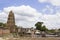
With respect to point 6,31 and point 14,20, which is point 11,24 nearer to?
point 14,20

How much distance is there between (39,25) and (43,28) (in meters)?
2.41

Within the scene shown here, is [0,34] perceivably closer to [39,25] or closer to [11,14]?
[11,14]

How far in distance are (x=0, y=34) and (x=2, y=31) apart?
1787 millimetres

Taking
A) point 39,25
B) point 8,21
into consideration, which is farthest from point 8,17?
point 39,25

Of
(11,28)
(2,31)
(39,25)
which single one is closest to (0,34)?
(2,31)

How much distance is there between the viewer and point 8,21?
200ft

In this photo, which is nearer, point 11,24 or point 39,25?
point 11,24

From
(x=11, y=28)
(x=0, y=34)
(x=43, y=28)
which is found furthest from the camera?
(x=43, y=28)

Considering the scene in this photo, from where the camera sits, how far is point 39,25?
84188 mm

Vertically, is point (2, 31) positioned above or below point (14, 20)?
below

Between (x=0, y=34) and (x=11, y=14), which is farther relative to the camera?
(x=11, y=14)

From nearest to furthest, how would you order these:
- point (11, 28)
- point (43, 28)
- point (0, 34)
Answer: point (0, 34), point (11, 28), point (43, 28)

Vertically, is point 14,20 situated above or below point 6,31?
above

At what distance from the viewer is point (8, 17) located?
6166cm
